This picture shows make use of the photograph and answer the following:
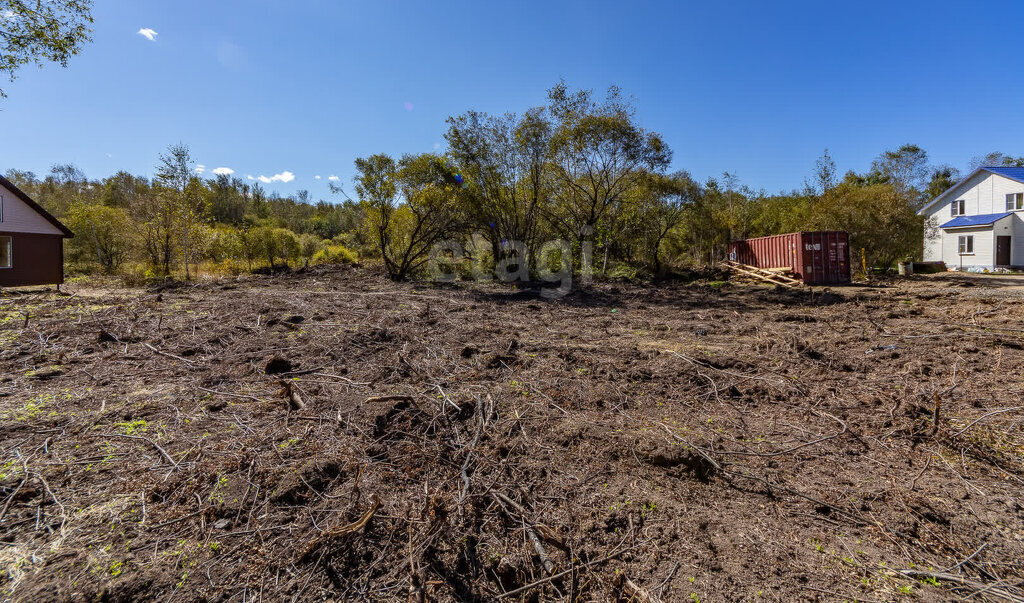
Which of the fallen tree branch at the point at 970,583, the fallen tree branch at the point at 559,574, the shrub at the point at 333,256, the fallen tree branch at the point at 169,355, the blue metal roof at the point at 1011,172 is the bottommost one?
the fallen tree branch at the point at 970,583

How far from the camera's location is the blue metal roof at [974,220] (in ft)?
71.7

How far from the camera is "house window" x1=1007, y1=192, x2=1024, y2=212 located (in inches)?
866

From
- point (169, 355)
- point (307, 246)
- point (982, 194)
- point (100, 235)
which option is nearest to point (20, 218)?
point (100, 235)

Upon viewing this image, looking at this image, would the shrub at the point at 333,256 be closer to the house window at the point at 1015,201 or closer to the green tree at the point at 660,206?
the green tree at the point at 660,206

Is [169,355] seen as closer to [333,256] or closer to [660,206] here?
[660,206]

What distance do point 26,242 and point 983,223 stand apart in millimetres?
44007

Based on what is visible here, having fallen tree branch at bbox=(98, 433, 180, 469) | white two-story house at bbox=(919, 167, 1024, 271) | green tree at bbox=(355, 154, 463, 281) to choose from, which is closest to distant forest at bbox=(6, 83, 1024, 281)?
green tree at bbox=(355, 154, 463, 281)

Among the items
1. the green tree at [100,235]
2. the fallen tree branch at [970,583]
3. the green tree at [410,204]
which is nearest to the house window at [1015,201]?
the green tree at [410,204]

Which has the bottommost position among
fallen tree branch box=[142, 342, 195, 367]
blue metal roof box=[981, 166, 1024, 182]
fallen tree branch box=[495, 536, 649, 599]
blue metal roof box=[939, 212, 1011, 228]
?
fallen tree branch box=[495, 536, 649, 599]

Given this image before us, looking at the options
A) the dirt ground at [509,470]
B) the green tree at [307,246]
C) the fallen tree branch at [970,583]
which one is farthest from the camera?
the green tree at [307,246]

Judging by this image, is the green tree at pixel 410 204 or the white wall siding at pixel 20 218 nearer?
the white wall siding at pixel 20 218

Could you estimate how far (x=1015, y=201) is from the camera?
22.2 metres

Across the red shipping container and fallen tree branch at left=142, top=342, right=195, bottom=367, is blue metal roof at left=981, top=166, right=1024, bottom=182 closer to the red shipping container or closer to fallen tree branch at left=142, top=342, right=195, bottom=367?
the red shipping container

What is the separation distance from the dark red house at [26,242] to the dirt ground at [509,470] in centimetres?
1308
